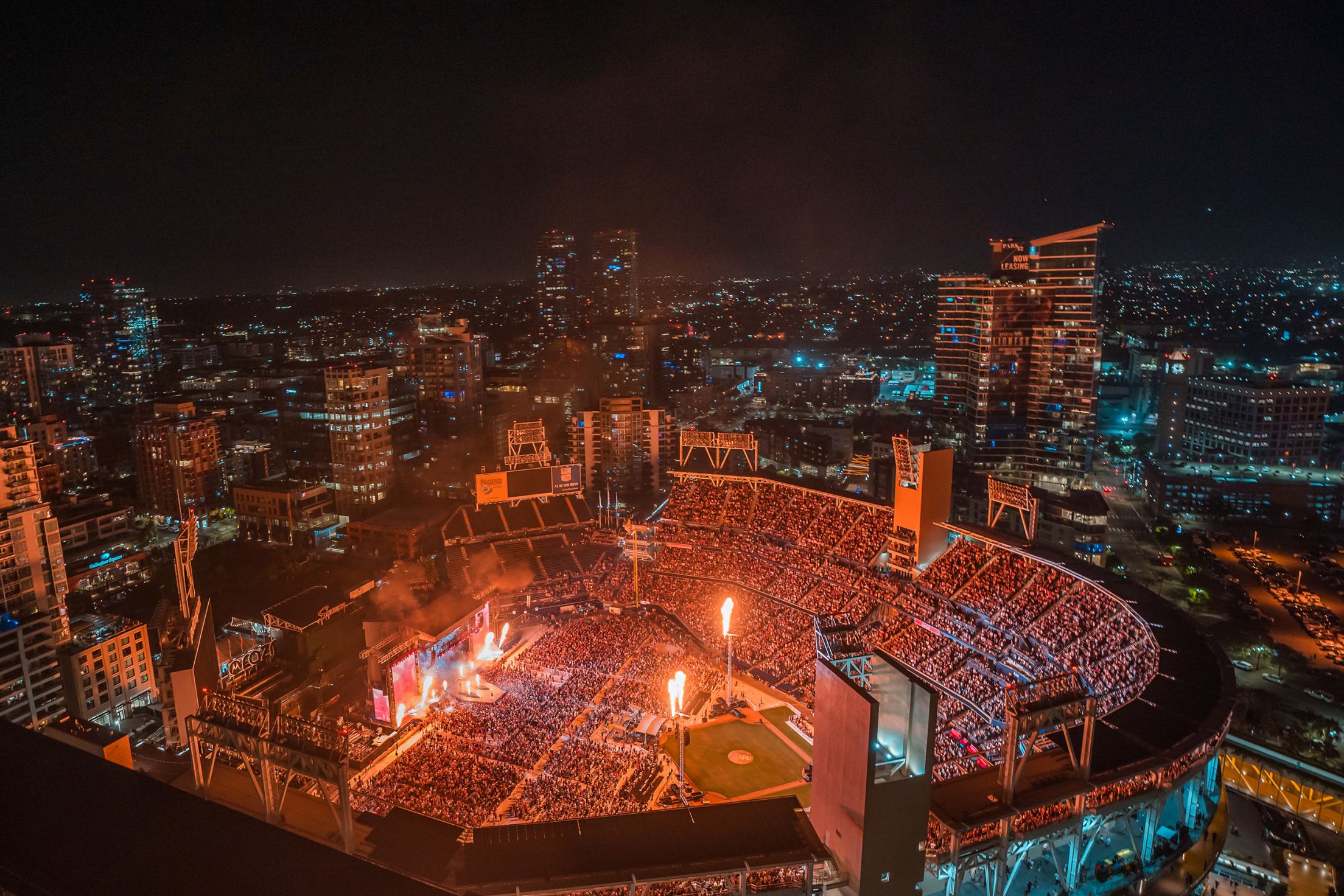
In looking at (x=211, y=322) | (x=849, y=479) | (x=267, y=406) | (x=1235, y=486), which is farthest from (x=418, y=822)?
(x=211, y=322)

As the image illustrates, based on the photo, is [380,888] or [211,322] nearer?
[380,888]

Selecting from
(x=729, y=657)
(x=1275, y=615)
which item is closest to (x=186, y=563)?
(x=729, y=657)

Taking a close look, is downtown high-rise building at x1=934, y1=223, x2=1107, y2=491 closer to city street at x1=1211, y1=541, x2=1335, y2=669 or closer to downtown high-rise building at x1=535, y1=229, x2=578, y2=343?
city street at x1=1211, y1=541, x2=1335, y2=669

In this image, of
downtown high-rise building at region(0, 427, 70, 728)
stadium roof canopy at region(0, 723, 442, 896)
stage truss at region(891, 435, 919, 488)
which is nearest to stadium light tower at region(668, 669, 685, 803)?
stage truss at region(891, 435, 919, 488)

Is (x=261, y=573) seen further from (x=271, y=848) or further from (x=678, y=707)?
(x=271, y=848)

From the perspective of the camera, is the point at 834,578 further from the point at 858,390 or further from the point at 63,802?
the point at 858,390

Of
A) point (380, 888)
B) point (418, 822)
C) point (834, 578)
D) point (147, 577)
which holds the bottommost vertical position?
point (147, 577)
